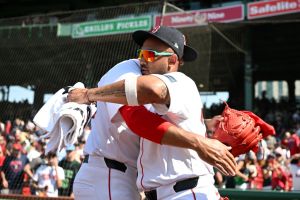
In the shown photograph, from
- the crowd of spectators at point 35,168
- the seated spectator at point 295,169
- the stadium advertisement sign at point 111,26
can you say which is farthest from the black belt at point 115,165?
the stadium advertisement sign at point 111,26

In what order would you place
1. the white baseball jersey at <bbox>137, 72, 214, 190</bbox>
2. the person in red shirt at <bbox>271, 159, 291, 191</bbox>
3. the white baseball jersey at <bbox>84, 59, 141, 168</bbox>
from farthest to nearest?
the person in red shirt at <bbox>271, 159, 291, 191</bbox>, the white baseball jersey at <bbox>84, 59, 141, 168</bbox>, the white baseball jersey at <bbox>137, 72, 214, 190</bbox>

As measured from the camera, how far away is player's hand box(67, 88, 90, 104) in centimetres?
231

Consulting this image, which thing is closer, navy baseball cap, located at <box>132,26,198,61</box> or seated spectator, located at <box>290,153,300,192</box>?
navy baseball cap, located at <box>132,26,198,61</box>

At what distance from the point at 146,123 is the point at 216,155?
1.09ft

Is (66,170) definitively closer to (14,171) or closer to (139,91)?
(14,171)

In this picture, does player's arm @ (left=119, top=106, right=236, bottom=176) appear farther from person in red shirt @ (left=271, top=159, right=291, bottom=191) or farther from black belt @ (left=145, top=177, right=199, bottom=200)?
person in red shirt @ (left=271, top=159, right=291, bottom=191)

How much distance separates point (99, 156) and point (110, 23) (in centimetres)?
1078

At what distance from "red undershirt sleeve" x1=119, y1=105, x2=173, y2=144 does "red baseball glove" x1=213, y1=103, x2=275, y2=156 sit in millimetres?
311

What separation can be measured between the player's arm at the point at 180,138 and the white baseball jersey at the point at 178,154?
0.22 ft

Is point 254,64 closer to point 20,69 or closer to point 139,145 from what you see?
point 20,69

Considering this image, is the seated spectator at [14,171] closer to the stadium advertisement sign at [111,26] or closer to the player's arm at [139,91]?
the stadium advertisement sign at [111,26]

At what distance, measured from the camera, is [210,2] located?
765 inches

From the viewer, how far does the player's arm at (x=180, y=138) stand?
2.00 meters

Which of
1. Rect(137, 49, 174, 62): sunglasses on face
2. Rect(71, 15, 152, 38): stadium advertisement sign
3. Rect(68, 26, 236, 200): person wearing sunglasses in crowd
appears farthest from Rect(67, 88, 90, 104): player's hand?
Rect(71, 15, 152, 38): stadium advertisement sign
